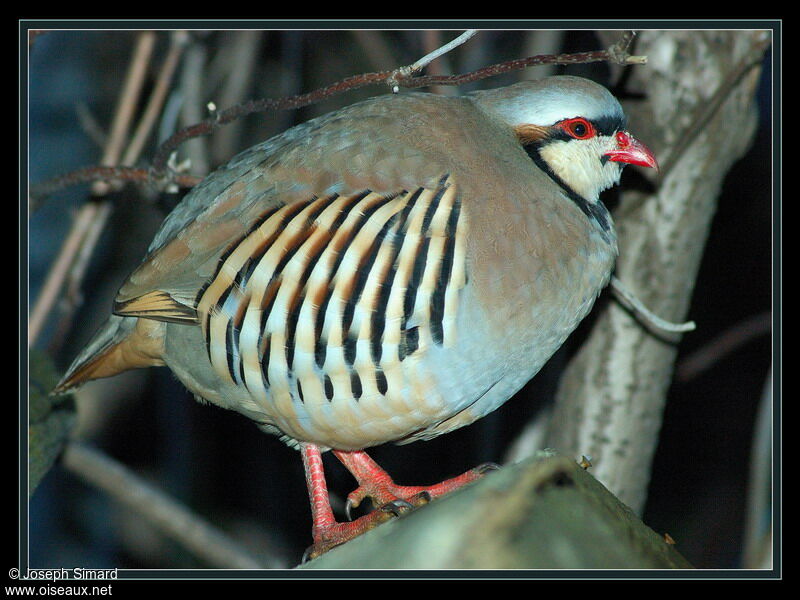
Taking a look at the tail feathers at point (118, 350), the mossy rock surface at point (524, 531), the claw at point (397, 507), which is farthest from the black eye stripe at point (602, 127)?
the tail feathers at point (118, 350)

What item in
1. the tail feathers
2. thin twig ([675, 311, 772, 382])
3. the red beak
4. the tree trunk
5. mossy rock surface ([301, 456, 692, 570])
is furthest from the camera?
thin twig ([675, 311, 772, 382])

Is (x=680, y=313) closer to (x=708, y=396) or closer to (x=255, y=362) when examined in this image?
(x=708, y=396)

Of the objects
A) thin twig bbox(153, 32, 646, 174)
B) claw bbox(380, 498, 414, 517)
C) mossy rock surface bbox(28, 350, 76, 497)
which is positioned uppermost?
thin twig bbox(153, 32, 646, 174)

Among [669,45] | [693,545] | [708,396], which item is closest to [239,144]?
[669,45]

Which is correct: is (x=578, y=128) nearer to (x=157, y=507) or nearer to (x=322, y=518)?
(x=322, y=518)

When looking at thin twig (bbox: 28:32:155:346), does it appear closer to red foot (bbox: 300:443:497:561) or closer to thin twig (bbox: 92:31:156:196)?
thin twig (bbox: 92:31:156:196)

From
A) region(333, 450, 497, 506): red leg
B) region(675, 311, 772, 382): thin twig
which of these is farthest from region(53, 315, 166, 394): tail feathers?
region(675, 311, 772, 382): thin twig

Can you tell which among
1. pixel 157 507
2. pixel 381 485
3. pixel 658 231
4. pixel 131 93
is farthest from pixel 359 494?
pixel 131 93
